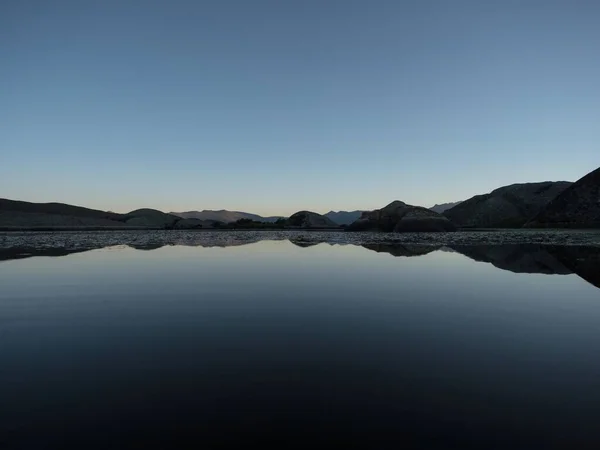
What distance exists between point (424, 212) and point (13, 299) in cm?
7484

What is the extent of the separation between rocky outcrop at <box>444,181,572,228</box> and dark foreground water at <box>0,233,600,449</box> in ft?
433

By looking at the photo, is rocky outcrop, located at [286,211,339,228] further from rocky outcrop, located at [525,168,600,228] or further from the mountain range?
rocky outcrop, located at [525,168,600,228]

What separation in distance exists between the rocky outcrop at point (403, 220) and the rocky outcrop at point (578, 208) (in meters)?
30.5

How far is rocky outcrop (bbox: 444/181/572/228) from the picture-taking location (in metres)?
129

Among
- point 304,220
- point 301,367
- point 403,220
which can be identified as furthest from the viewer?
point 304,220

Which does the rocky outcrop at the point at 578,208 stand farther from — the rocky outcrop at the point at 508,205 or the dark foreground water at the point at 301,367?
the dark foreground water at the point at 301,367

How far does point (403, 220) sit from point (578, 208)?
143 feet

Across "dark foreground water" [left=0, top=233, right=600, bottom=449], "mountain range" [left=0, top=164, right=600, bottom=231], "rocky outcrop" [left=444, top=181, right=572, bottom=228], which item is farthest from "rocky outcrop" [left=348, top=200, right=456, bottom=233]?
"dark foreground water" [left=0, top=233, right=600, bottom=449]

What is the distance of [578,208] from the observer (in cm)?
8356

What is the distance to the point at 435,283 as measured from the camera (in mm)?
11945

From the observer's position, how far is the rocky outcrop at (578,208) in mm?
80000

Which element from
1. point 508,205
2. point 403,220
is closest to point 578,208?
point 403,220

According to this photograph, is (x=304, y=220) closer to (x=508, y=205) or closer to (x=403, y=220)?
(x=403, y=220)

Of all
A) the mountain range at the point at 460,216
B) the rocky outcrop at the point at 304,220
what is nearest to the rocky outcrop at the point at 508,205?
the mountain range at the point at 460,216
